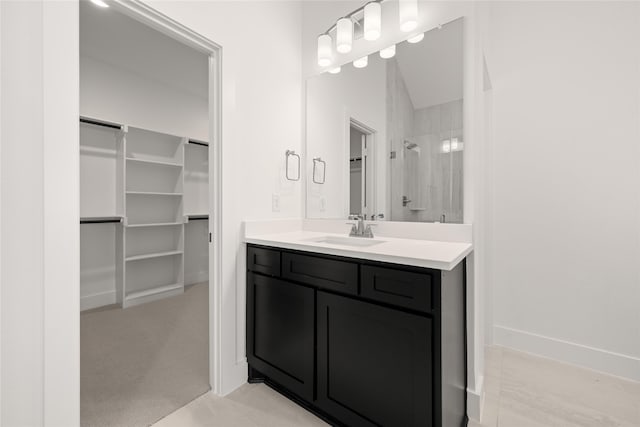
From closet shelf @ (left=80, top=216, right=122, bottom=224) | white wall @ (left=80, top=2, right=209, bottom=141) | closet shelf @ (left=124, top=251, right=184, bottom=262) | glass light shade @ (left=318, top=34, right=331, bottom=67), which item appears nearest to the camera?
glass light shade @ (left=318, top=34, right=331, bottom=67)

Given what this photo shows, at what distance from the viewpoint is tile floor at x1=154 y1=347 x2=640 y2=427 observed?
A: 4.86ft

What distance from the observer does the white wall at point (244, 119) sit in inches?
67.0

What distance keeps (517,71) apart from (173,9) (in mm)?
2286

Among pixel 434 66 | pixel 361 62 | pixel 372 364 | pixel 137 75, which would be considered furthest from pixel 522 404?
pixel 137 75

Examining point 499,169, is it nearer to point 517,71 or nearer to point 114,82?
point 517,71

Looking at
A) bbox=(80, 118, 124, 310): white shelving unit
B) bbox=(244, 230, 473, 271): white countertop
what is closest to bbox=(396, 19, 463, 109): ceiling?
bbox=(244, 230, 473, 271): white countertop

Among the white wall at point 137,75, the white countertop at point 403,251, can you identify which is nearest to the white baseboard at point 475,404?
the white countertop at point 403,251

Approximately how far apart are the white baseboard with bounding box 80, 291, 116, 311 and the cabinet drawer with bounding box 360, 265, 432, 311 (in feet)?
10.3

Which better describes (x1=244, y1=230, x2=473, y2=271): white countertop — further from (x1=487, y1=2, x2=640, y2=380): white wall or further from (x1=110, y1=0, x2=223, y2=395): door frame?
(x1=487, y1=2, x2=640, y2=380): white wall

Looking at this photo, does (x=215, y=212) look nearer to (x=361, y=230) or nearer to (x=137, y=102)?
(x=361, y=230)

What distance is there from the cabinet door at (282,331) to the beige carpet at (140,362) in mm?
427

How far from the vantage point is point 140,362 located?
6.57 ft
